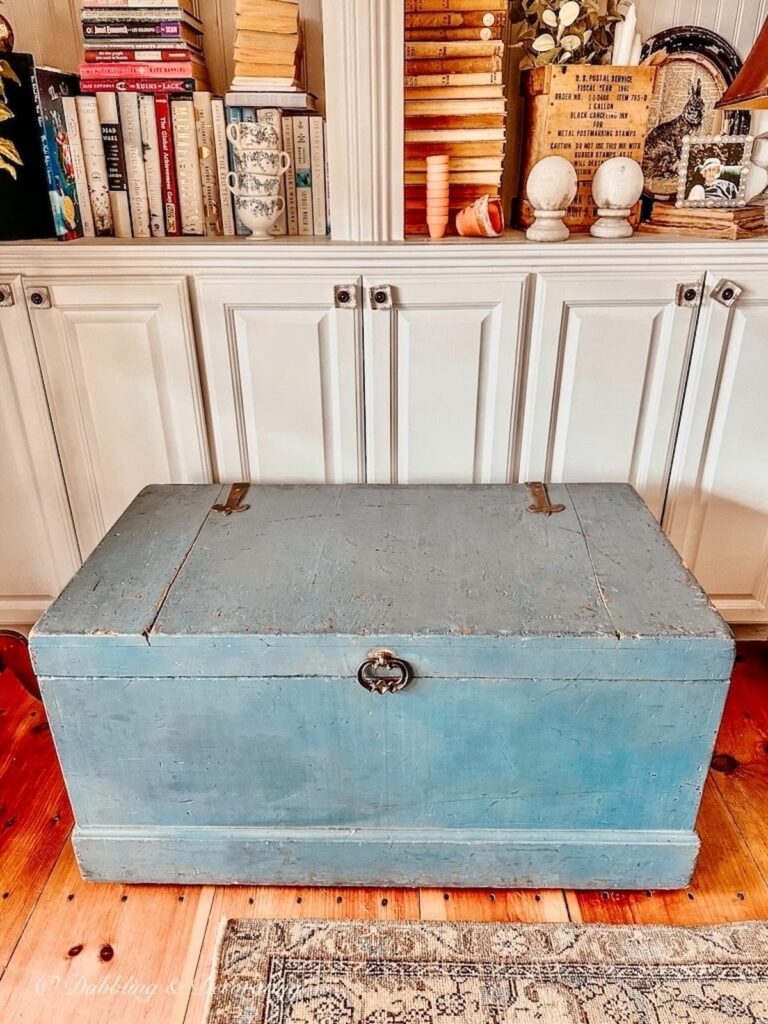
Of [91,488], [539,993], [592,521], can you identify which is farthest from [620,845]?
[91,488]

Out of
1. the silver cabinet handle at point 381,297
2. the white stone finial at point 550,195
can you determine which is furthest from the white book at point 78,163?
the white stone finial at point 550,195

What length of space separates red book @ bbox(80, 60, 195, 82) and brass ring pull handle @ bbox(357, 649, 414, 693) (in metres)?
1.15

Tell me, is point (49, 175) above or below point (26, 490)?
above

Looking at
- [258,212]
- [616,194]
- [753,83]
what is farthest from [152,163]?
[753,83]

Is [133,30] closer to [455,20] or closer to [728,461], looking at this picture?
[455,20]

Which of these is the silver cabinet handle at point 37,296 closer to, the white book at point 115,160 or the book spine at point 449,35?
the white book at point 115,160

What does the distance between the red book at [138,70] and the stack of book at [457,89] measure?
0.43 m

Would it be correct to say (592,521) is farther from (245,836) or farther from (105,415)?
(105,415)

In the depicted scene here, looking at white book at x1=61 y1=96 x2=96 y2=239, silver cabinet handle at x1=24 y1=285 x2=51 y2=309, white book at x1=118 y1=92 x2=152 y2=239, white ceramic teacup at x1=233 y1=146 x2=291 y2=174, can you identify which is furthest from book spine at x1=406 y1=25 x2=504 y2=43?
silver cabinet handle at x1=24 y1=285 x2=51 y2=309

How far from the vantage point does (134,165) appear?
1.48 metres

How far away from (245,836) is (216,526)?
53 centimetres

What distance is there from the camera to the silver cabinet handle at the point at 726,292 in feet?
4.63

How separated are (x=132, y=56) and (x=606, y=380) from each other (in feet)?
3.58

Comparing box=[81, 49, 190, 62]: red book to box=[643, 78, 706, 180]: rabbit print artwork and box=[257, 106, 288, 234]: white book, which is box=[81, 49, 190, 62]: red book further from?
box=[643, 78, 706, 180]: rabbit print artwork
